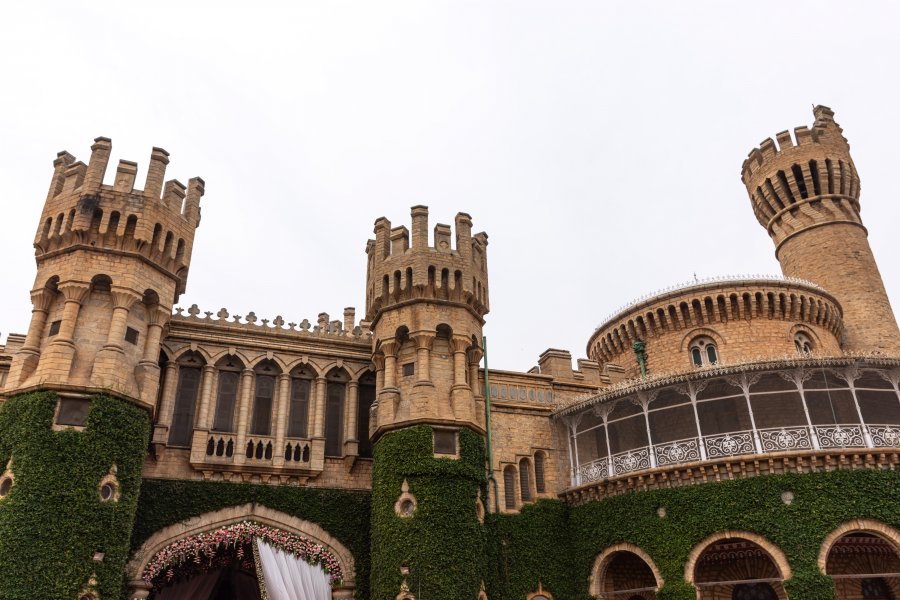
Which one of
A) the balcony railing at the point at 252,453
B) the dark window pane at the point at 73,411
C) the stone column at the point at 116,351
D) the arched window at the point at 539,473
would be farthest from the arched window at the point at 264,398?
the arched window at the point at 539,473

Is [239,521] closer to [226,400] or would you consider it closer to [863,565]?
[226,400]

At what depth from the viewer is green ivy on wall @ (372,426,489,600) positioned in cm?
1858

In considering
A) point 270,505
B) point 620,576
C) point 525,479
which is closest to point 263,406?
point 270,505

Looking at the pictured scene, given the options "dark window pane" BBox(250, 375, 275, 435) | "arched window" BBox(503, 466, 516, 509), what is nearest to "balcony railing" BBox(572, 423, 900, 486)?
"arched window" BBox(503, 466, 516, 509)

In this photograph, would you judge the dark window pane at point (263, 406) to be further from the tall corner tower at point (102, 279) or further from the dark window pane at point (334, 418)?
the tall corner tower at point (102, 279)

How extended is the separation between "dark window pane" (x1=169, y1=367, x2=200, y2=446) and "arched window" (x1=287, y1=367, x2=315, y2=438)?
10.3ft

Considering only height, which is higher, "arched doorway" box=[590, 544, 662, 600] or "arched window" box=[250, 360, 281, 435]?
"arched window" box=[250, 360, 281, 435]

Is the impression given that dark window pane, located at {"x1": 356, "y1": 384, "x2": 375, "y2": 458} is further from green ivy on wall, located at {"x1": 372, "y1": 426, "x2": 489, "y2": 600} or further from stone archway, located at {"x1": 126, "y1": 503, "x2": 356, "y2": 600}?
stone archway, located at {"x1": 126, "y1": 503, "x2": 356, "y2": 600}

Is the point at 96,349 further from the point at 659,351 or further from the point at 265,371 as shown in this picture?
the point at 659,351

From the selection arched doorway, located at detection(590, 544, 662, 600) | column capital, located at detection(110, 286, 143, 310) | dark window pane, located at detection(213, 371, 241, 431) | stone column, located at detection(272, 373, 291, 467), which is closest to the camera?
column capital, located at detection(110, 286, 143, 310)

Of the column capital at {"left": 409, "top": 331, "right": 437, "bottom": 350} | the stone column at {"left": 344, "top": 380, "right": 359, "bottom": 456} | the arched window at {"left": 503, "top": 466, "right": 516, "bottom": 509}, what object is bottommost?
the arched window at {"left": 503, "top": 466, "right": 516, "bottom": 509}

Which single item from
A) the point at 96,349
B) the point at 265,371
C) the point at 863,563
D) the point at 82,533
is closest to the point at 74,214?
the point at 96,349

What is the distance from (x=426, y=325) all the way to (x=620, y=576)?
11044mm

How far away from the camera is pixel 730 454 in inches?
781
